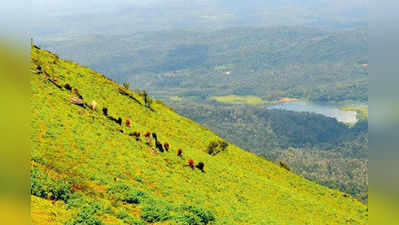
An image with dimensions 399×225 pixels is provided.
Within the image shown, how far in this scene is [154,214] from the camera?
76.2 ft

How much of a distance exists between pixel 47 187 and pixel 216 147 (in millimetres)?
41859

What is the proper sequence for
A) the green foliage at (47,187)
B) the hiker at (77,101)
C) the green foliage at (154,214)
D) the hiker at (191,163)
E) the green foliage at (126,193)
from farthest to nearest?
1. the hiker at (77,101)
2. the hiker at (191,163)
3. the green foliage at (126,193)
4. the green foliage at (154,214)
5. the green foliage at (47,187)

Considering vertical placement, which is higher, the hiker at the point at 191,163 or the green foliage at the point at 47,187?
the green foliage at the point at 47,187

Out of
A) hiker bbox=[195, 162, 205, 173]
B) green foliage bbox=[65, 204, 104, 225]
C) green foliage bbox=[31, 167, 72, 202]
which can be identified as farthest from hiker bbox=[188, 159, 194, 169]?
green foliage bbox=[65, 204, 104, 225]

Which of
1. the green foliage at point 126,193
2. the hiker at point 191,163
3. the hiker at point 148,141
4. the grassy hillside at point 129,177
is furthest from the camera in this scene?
the hiker at point 148,141

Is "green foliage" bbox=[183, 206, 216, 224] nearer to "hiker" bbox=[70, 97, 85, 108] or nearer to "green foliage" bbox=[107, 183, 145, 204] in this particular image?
"green foliage" bbox=[107, 183, 145, 204]

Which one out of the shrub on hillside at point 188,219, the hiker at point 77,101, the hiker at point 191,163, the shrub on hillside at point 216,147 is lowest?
the shrub on hillside at point 216,147

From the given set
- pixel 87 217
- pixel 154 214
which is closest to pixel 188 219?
pixel 154 214

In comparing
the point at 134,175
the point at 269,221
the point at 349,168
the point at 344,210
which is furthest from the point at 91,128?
the point at 349,168

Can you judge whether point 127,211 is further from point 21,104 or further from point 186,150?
point 186,150

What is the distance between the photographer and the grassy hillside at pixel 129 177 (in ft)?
69.2

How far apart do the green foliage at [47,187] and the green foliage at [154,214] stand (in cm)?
482

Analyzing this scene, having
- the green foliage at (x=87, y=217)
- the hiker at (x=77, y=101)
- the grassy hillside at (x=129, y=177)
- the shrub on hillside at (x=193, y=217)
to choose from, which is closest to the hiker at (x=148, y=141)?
the grassy hillside at (x=129, y=177)

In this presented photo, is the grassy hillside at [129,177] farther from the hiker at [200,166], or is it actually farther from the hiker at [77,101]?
the hiker at [200,166]
